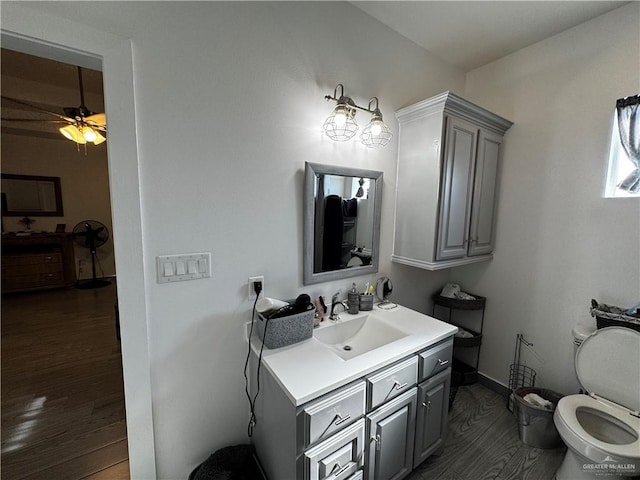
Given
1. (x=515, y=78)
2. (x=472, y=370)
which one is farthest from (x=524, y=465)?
(x=515, y=78)

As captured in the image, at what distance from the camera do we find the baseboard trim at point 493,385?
2.13 meters

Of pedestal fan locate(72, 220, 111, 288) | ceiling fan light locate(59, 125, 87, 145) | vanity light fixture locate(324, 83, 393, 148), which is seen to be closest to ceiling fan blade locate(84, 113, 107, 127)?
ceiling fan light locate(59, 125, 87, 145)

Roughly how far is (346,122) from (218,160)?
0.75 metres

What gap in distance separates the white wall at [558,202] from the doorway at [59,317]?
2814 millimetres

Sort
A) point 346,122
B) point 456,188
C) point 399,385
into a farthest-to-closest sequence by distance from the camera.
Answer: point 456,188, point 346,122, point 399,385

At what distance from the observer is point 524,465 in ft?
5.15

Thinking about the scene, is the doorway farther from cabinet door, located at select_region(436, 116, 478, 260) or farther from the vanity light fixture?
cabinet door, located at select_region(436, 116, 478, 260)

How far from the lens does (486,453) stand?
1.64m

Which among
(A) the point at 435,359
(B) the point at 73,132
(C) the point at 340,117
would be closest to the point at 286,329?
(A) the point at 435,359

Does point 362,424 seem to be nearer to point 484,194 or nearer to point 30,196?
point 484,194

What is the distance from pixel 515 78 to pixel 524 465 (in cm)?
265

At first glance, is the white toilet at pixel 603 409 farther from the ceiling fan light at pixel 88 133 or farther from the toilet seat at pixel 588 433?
the ceiling fan light at pixel 88 133

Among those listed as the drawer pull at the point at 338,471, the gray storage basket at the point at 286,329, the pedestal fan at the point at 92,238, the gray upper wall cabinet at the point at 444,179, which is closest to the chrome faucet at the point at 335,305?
the gray storage basket at the point at 286,329

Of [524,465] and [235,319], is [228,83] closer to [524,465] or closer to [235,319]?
[235,319]
